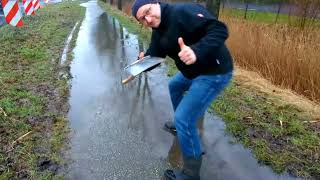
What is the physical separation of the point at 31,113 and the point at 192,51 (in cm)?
306

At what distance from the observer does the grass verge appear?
386 cm

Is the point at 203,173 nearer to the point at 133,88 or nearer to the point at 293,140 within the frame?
the point at 293,140

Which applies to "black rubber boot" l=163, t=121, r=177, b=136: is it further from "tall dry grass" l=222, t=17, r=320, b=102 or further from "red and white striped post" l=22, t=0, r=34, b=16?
"red and white striped post" l=22, t=0, r=34, b=16

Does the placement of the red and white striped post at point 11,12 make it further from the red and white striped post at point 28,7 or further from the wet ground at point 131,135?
the red and white striped post at point 28,7

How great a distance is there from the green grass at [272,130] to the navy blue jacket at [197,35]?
1.34 metres

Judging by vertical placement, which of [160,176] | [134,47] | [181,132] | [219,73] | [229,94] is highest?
[219,73]

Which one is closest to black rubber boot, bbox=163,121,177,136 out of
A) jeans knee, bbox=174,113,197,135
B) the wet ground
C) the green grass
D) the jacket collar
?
the wet ground

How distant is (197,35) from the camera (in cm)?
314

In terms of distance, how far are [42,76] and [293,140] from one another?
463 cm

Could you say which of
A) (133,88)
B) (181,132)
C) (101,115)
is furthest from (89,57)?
(181,132)

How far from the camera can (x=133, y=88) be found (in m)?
6.53

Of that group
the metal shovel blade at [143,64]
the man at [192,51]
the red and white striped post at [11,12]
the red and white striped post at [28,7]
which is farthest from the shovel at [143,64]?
the red and white striped post at [28,7]

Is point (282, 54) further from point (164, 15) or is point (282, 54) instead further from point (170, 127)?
point (164, 15)

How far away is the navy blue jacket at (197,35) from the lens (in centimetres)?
299
